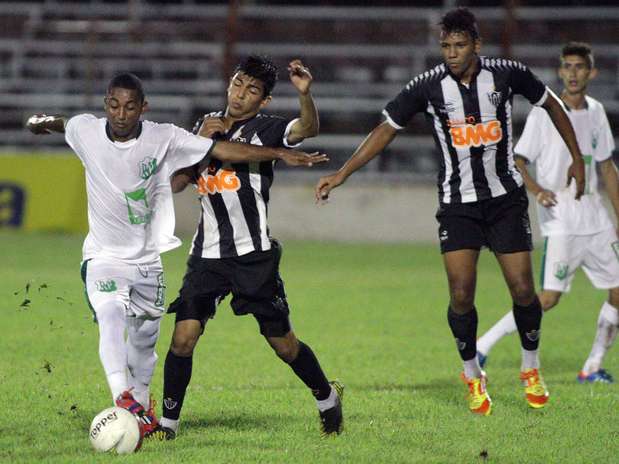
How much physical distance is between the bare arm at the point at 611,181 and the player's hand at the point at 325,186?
9.24 ft

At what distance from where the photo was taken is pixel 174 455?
540cm

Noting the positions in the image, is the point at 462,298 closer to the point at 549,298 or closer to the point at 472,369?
the point at 472,369

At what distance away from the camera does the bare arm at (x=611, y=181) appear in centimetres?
852

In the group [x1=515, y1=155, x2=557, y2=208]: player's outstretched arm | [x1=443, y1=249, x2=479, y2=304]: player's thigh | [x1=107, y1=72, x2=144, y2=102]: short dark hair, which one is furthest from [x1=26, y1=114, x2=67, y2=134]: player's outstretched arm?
[x1=515, y1=155, x2=557, y2=208]: player's outstretched arm

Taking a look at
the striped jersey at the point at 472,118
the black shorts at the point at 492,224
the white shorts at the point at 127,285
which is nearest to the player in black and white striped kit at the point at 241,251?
the white shorts at the point at 127,285

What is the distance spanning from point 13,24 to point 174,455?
20794 mm

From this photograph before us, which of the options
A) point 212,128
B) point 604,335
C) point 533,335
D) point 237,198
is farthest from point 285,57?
point 237,198

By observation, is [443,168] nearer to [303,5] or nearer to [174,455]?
[174,455]

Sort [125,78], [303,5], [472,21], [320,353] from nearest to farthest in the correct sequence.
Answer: [125,78] < [472,21] < [320,353] < [303,5]

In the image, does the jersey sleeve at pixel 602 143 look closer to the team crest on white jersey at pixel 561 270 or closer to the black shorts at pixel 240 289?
the team crest on white jersey at pixel 561 270

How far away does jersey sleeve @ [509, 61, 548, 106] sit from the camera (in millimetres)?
6895

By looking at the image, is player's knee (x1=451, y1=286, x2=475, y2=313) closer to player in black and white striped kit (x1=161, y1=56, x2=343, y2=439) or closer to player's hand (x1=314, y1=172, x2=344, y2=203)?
player's hand (x1=314, y1=172, x2=344, y2=203)

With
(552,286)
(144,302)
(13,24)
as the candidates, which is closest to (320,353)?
(552,286)

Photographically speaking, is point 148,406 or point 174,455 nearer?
point 174,455
